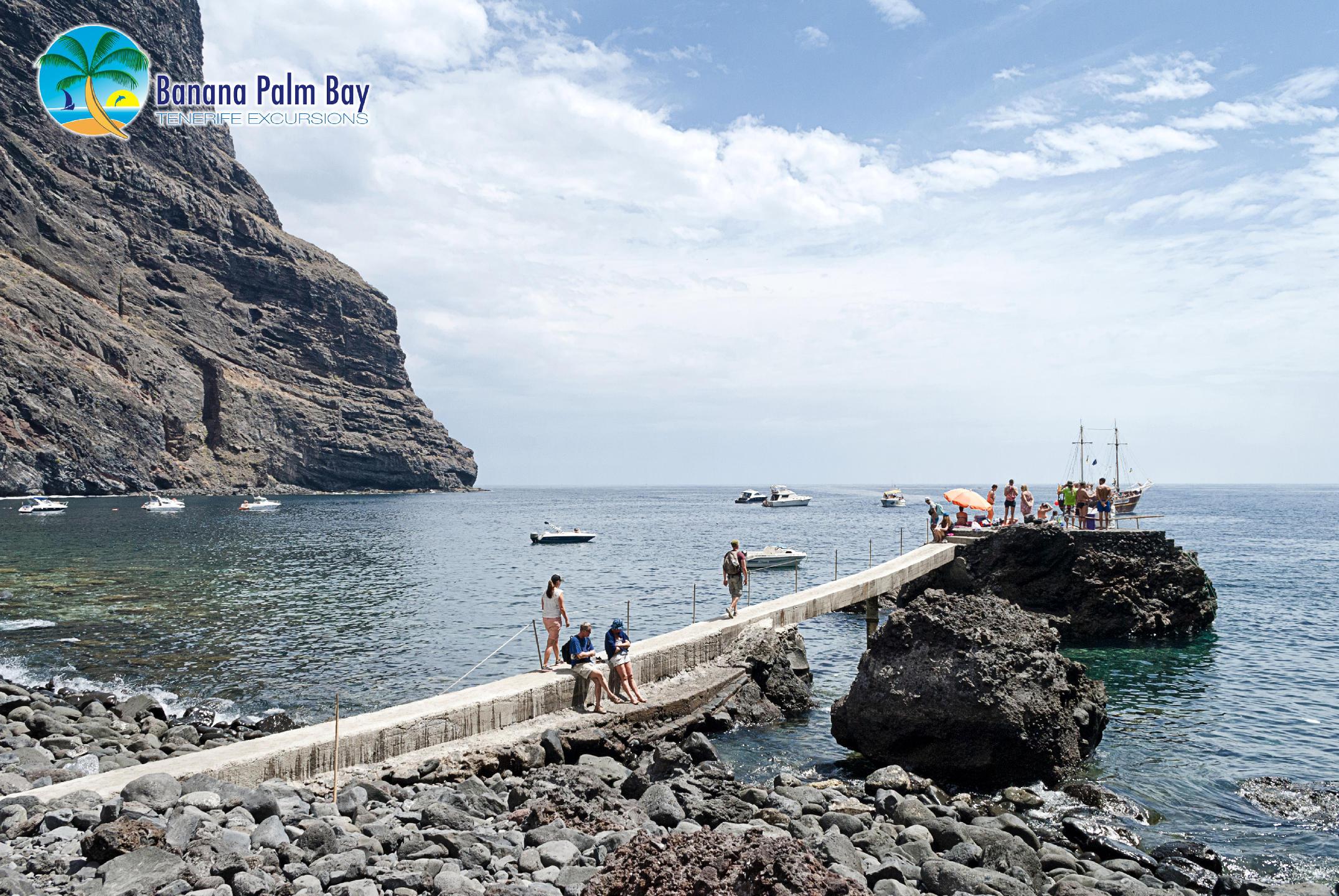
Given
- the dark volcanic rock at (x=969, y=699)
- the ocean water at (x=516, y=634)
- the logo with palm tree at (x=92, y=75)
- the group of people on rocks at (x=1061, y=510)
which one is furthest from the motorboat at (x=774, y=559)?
the logo with palm tree at (x=92, y=75)

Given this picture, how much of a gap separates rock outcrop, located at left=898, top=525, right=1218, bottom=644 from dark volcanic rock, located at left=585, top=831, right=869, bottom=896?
959 inches

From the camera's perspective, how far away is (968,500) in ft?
108

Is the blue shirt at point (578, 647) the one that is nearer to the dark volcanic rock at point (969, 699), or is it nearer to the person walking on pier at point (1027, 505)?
the dark volcanic rock at point (969, 699)

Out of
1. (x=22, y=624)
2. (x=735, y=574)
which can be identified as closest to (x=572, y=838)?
(x=735, y=574)

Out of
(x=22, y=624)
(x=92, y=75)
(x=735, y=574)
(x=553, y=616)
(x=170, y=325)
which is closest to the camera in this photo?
(x=553, y=616)

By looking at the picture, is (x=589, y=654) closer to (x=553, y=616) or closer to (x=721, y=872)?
(x=553, y=616)

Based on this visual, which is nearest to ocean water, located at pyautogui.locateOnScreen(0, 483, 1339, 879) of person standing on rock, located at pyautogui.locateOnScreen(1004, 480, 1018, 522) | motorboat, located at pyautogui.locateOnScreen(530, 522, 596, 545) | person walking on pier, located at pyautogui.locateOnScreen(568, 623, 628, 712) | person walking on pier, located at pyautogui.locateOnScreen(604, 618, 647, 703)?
motorboat, located at pyautogui.locateOnScreen(530, 522, 596, 545)

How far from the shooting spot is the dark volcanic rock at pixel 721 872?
5246mm

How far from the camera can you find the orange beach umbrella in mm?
32156

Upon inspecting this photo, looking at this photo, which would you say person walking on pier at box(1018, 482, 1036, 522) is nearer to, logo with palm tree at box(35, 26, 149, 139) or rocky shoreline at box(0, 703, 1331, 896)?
rocky shoreline at box(0, 703, 1331, 896)

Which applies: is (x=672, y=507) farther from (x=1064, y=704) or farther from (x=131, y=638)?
(x=1064, y=704)

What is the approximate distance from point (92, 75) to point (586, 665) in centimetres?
10005

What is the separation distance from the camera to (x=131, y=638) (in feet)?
82.6

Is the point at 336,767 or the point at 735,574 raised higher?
the point at 735,574
